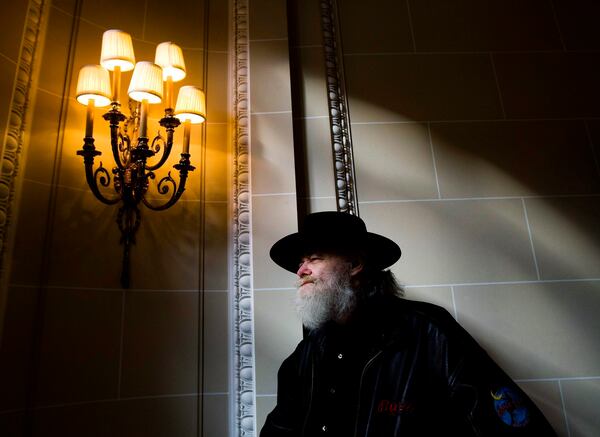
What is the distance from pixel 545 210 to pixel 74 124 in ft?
6.87

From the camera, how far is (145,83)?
1.85 meters

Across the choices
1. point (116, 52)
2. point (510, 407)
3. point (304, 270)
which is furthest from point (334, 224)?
point (116, 52)

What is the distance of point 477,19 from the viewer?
2545 mm

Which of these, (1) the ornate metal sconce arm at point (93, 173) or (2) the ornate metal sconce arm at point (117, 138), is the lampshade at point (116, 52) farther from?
(1) the ornate metal sconce arm at point (93, 173)

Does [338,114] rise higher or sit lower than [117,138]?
higher

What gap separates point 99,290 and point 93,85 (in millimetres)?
778

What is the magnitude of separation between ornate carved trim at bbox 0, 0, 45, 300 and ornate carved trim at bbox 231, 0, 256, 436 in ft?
2.72

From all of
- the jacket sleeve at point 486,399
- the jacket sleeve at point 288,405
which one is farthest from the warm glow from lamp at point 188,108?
the jacket sleeve at point 486,399

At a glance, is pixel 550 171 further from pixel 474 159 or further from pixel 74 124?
pixel 74 124

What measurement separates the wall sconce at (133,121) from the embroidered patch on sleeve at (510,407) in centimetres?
133

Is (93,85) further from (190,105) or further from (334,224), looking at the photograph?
(334,224)

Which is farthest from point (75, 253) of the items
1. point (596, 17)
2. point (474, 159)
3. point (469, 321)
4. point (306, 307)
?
point (596, 17)

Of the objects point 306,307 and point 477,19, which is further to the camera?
point 477,19

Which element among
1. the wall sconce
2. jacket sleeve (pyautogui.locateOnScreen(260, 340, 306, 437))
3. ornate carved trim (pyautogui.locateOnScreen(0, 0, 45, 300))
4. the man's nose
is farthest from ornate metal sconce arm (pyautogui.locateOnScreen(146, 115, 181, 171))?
jacket sleeve (pyautogui.locateOnScreen(260, 340, 306, 437))
